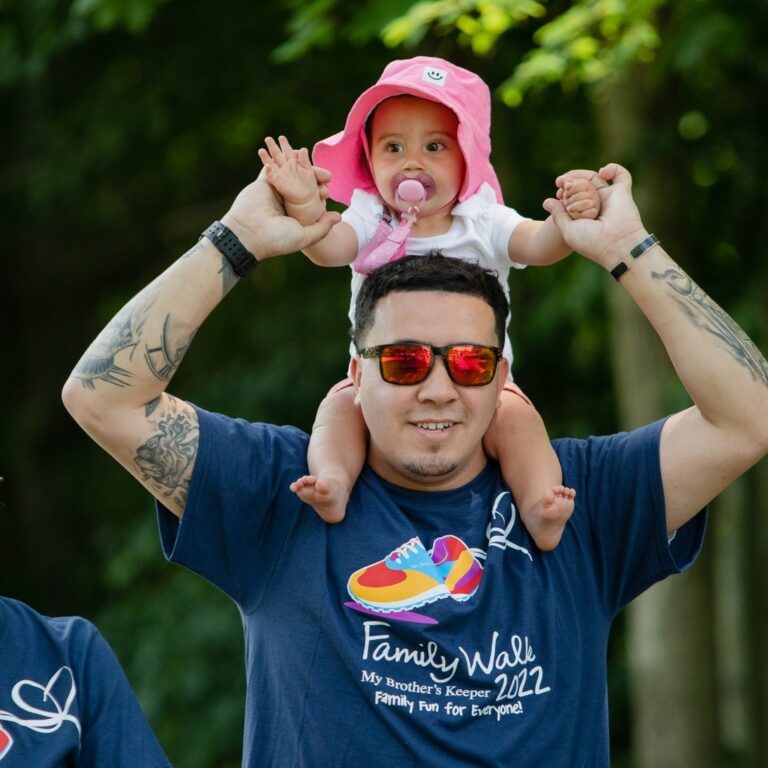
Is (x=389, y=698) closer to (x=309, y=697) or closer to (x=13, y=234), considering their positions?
(x=309, y=697)

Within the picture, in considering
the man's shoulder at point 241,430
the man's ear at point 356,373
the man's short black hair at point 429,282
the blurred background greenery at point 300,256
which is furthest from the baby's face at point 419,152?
the blurred background greenery at point 300,256

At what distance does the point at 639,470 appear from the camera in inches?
134

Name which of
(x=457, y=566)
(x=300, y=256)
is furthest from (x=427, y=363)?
(x=300, y=256)

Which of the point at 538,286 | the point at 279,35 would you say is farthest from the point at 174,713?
the point at 279,35

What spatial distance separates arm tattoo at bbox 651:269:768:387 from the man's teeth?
0.57 meters

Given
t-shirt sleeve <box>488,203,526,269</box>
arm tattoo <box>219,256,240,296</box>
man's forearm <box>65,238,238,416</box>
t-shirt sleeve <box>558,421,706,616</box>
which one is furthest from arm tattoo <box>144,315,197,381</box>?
t-shirt sleeve <box>558,421,706,616</box>

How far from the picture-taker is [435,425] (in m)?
3.33

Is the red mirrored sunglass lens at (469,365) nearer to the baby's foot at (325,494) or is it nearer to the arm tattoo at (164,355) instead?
the baby's foot at (325,494)

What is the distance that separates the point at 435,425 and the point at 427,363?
0.45 feet

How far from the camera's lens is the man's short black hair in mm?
3434

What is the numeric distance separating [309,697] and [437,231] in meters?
1.18

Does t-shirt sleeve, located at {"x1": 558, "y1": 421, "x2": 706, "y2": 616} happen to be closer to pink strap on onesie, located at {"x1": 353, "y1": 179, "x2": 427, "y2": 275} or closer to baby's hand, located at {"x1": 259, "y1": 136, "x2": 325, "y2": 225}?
pink strap on onesie, located at {"x1": 353, "y1": 179, "x2": 427, "y2": 275}

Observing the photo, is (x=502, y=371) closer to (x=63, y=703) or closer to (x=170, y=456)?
(x=170, y=456)

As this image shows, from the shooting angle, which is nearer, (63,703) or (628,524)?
(63,703)
